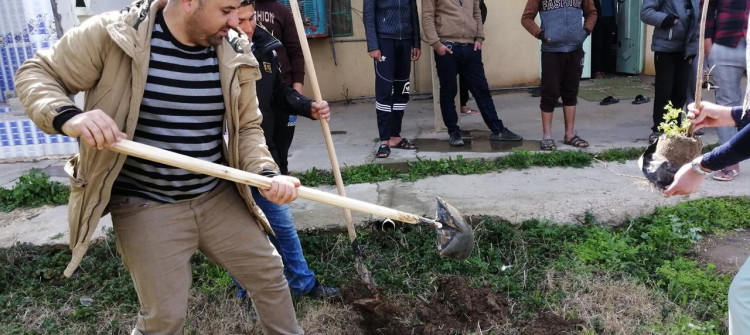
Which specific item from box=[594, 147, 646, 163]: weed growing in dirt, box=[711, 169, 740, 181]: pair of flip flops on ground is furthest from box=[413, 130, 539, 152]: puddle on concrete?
box=[711, 169, 740, 181]: pair of flip flops on ground

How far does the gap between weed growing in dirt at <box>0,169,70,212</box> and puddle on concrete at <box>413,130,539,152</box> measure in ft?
11.5

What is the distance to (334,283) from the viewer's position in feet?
12.5

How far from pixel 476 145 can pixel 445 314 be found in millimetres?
3525

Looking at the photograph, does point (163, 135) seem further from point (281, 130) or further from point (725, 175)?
point (725, 175)

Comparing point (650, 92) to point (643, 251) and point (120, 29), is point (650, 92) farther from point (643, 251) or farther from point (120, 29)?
point (120, 29)

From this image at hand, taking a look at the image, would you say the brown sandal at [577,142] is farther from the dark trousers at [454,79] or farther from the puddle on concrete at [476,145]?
the dark trousers at [454,79]

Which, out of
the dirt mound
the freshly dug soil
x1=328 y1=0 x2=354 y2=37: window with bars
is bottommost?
the dirt mound

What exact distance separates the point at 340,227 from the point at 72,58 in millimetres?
2451

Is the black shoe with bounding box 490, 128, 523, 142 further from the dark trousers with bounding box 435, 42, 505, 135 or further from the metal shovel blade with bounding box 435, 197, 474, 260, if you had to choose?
the metal shovel blade with bounding box 435, 197, 474, 260

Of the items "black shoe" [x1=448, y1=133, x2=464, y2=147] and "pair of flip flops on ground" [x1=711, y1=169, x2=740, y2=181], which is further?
"black shoe" [x1=448, y1=133, x2=464, y2=147]

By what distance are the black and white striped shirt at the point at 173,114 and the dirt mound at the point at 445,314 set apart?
1252mm

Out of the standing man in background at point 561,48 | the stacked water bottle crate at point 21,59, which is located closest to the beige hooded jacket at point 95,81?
the standing man in background at point 561,48

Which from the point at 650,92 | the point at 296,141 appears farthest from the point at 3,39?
the point at 650,92

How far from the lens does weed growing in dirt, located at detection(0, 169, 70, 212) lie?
5398 millimetres
